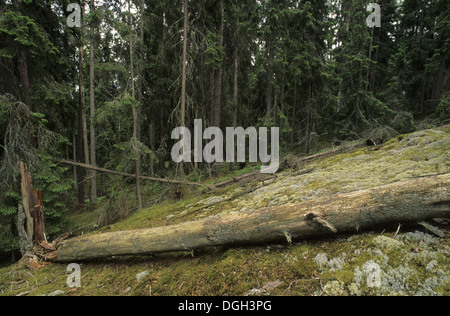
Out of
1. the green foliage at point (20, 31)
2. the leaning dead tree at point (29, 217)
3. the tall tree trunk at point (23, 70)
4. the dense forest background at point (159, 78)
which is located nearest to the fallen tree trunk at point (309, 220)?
the leaning dead tree at point (29, 217)

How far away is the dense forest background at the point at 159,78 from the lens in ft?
24.6

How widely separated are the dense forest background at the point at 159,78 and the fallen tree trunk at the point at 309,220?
4.95m

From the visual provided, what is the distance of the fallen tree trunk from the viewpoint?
104 inches

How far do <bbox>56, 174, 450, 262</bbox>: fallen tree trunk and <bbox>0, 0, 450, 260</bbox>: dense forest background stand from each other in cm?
495

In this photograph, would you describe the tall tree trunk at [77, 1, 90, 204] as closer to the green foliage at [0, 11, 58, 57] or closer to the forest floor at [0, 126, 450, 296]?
the green foliage at [0, 11, 58, 57]

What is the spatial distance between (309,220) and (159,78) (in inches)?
484

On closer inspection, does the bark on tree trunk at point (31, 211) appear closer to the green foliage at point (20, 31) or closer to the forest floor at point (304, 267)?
the forest floor at point (304, 267)

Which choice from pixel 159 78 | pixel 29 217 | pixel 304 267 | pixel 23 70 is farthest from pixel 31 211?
pixel 159 78

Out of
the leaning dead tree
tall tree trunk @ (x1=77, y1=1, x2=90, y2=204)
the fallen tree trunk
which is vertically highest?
tall tree trunk @ (x1=77, y1=1, x2=90, y2=204)

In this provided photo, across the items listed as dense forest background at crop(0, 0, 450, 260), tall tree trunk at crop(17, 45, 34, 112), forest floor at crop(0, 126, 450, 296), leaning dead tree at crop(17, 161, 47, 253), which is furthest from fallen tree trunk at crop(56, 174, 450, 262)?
tall tree trunk at crop(17, 45, 34, 112)

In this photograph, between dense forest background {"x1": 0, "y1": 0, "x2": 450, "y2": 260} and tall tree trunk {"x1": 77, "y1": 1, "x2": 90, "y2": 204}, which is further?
tall tree trunk {"x1": 77, "y1": 1, "x2": 90, "y2": 204}

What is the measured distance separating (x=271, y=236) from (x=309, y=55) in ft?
37.0

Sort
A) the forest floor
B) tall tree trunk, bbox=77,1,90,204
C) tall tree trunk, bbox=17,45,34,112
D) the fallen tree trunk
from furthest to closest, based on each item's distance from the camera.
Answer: tall tree trunk, bbox=77,1,90,204 < tall tree trunk, bbox=17,45,34,112 < the fallen tree trunk < the forest floor
